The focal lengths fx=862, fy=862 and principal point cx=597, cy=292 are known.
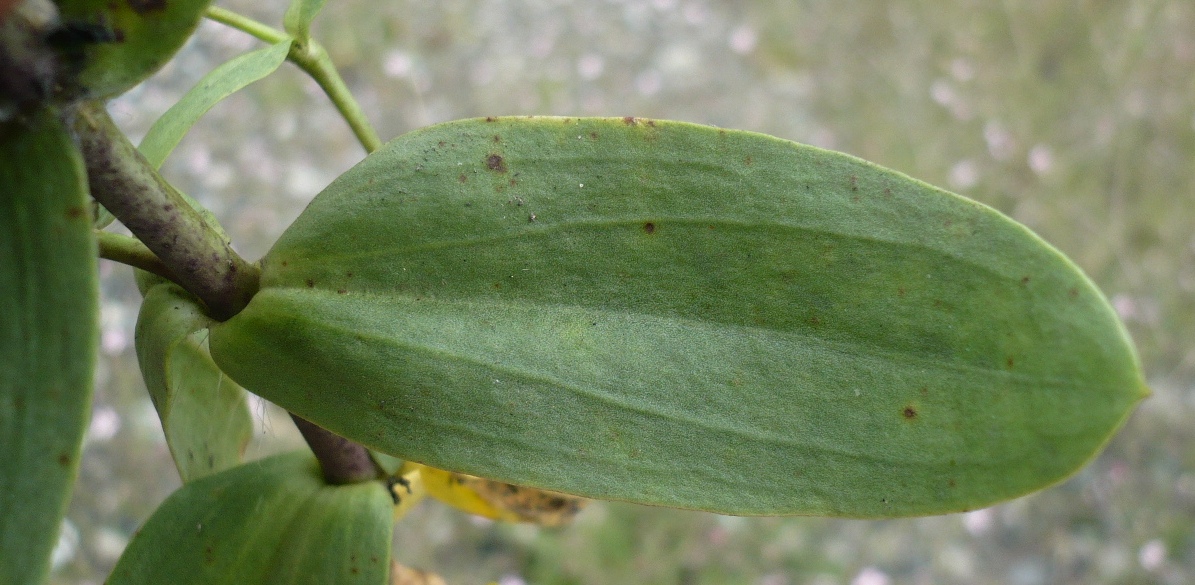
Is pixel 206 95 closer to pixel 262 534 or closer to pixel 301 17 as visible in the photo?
pixel 301 17

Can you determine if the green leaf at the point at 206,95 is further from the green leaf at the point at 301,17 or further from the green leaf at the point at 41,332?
the green leaf at the point at 41,332

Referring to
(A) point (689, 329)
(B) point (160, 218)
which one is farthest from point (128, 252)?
(A) point (689, 329)

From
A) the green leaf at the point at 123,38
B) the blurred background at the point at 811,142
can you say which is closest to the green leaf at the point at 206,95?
the green leaf at the point at 123,38

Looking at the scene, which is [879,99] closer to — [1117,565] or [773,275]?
[1117,565]

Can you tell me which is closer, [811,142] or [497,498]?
[497,498]

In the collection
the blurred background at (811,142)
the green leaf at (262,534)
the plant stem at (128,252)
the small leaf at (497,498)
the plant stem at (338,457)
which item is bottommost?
the green leaf at (262,534)

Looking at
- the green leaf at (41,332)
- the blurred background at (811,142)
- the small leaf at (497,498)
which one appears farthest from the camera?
the blurred background at (811,142)
